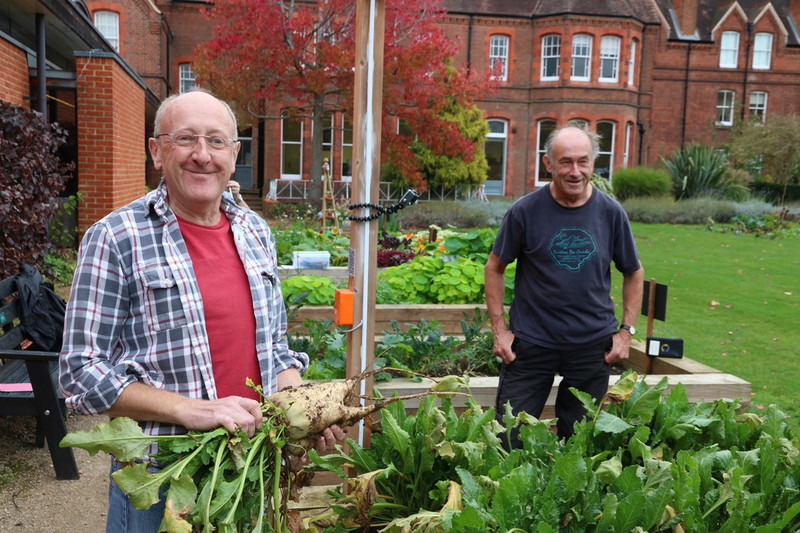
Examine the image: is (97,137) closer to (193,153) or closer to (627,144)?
(193,153)

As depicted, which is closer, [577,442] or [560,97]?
[577,442]

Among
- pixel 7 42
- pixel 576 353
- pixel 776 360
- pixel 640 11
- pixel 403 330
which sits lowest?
pixel 776 360

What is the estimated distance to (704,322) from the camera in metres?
9.74

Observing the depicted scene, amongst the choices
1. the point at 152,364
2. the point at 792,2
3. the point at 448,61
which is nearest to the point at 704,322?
the point at 152,364

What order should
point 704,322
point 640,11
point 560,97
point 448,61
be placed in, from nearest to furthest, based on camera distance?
point 704,322 → point 448,61 → point 560,97 → point 640,11

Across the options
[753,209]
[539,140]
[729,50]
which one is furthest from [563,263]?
[729,50]

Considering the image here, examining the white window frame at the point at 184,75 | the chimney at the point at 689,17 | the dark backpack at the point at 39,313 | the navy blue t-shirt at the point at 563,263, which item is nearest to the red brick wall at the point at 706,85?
the chimney at the point at 689,17

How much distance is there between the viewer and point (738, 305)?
10.8 m

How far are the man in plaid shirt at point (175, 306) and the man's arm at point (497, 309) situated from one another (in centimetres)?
187

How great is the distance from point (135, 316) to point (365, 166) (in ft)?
5.36

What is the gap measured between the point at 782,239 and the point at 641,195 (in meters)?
8.60

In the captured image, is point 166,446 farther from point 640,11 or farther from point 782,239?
point 640,11

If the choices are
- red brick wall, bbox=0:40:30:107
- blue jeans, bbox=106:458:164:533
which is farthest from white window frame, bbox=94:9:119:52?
blue jeans, bbox=106:458:164:533

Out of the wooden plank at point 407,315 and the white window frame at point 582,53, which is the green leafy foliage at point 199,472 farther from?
the white window frame at point 582,53
